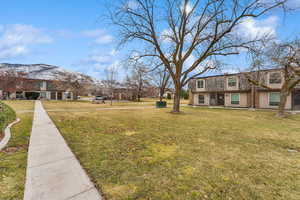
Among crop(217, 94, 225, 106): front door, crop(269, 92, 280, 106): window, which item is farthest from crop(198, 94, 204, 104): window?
crop(269, 92, 280, 106): window

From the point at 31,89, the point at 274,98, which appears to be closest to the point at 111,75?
the point at 31,89

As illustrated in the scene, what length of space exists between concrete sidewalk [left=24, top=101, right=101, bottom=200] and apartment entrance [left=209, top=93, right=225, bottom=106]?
2412cm

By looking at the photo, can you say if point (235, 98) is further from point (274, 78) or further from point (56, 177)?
point (56, 177)

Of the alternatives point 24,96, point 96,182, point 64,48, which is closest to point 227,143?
point 96,182

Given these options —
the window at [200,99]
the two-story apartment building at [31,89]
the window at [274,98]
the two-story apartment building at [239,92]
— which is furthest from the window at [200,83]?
the two-story apartment building at [31,89]

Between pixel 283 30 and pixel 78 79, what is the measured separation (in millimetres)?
36953

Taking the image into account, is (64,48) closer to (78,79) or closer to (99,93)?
(78,79)

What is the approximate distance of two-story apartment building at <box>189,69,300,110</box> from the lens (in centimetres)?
1720

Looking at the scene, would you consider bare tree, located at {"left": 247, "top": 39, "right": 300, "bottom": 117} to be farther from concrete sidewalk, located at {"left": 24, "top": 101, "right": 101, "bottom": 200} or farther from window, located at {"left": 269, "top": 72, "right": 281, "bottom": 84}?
concrete sidewalk, located at {"left": 24, "top": 101, "right": 101, "bottom": 200}

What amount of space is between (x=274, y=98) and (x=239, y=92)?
13.3ft

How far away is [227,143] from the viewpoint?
4.68 m

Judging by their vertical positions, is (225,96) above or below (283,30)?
below

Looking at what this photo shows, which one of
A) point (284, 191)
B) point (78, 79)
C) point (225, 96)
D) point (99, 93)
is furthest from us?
point (99, 93)

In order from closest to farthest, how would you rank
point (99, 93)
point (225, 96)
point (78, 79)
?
point (225, 96)
point (78, 79)
point (99, 93)
